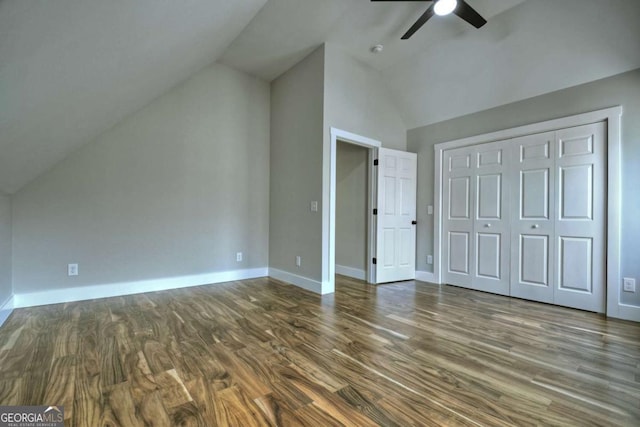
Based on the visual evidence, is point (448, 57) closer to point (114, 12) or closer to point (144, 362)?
point (114, 12)

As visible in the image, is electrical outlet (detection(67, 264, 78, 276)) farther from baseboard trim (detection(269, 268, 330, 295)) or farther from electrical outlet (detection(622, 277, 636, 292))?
electrical outlet (detection(622, 277, 636, 292))

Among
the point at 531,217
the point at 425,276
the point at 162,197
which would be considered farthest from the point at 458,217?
the point at 162,197

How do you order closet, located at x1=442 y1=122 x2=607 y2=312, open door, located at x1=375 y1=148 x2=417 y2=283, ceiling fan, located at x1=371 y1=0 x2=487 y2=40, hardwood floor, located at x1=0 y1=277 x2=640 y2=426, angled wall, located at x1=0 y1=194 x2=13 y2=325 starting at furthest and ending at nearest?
open door, located at x1=375 y1=148 x2=417 y2=283
closet, located at x1=442 y1=122 x2=607 y2=312
angled wall, located at x1=0 y1=194 x2=13 y2=325
ceiling fan, located at x1=371 y1=0 x2=487 y2=40
hardwood floor, located at x1=0 y1=277 x2=640 y2=426

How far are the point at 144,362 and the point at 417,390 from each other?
1.68 metres

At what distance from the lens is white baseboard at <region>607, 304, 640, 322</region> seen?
2.70 metres

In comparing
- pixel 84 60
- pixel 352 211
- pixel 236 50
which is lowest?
pixel 352 211

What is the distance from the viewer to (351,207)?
4.59 metres

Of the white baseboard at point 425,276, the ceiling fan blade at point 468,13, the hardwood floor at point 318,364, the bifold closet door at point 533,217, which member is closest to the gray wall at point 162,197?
the hardwood floor at point 318,364

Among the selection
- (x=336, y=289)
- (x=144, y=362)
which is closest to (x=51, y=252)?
(x=144, y=362)

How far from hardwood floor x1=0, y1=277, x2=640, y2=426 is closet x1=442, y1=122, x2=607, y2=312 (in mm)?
427

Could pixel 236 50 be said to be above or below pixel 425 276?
above

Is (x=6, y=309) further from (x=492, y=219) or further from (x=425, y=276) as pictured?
(x=492, y=219)

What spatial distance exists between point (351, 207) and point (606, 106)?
312 centimetres

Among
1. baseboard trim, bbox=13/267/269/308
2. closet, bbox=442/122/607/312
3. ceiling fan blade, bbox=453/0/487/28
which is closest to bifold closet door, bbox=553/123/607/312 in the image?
closet, bbox=442/122/607/312
